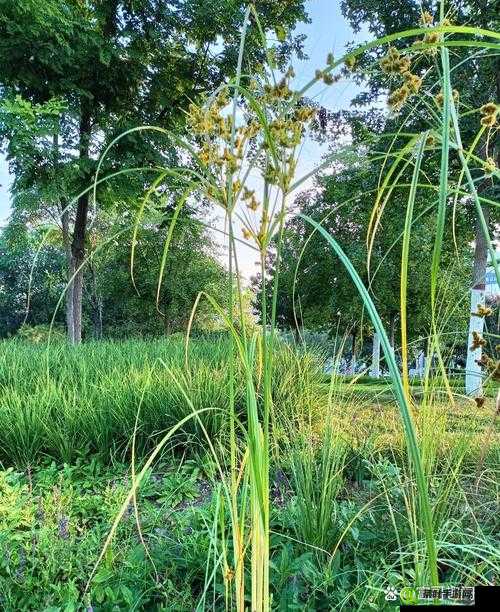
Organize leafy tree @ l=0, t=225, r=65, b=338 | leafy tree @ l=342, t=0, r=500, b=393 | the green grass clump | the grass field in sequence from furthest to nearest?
leafy tree @ l=0, t=225, r=65, b=338 → leafy tree @ l=342, t=0, r=500, b=393 → the green grass clump → the grass field

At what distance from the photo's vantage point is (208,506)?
41.8 inches

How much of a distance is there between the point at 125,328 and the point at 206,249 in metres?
2.07

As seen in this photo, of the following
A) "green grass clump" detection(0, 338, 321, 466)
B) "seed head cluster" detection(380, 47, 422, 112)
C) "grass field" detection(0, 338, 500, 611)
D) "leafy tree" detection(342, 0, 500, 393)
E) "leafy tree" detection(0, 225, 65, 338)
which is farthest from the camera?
"leafy tree" detection(0, 225, 65, 338)

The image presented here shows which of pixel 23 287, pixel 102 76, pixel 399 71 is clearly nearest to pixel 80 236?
pixel 102 76

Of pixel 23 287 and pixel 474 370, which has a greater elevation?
pixel 23 287

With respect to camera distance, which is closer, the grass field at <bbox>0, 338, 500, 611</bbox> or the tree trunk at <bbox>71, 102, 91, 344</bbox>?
the grass field at <bbox>0, 338, 500, 611</bbox>

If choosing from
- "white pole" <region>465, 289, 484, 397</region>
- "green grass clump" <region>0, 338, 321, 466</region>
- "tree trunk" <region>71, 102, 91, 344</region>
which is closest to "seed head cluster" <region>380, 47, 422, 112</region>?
"white pole" <region>465, 289, 484, 397</region>

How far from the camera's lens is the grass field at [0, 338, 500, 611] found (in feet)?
2.37

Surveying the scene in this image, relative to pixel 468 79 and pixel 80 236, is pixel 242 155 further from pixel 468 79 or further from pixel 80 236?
pixel 80 236

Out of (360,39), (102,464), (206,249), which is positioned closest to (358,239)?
(360,39)

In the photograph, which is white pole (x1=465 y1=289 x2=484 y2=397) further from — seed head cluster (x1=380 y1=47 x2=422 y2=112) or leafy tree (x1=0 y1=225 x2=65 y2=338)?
leafy tree (x1=0 y1=225 x2=65 y2=338)

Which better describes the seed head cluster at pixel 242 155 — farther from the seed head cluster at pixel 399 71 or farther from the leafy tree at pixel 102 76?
the leafy tree at pixel 102 76

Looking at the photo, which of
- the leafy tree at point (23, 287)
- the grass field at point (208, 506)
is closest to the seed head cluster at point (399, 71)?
the grass field at point (208, 506)

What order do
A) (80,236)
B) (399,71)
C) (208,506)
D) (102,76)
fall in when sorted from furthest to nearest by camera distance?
(80,236) → (102,76) → (208,506) → (399,71)
